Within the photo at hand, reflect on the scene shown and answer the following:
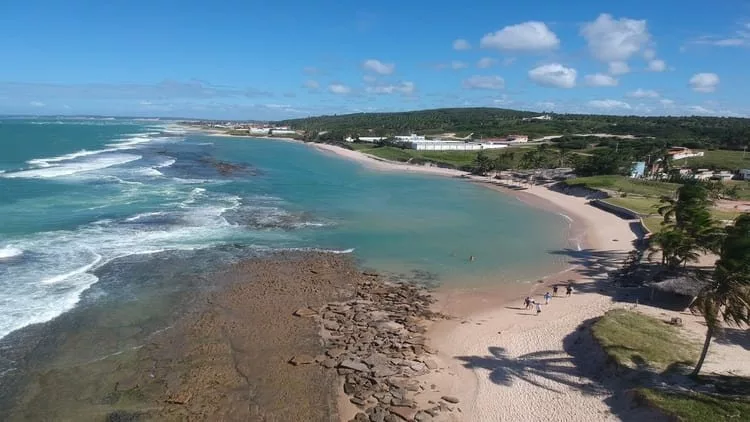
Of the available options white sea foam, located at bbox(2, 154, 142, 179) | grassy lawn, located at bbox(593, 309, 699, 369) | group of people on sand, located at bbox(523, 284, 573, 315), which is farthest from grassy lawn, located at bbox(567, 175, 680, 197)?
white sea foam, located at bbox(2, 154, 142, 179)

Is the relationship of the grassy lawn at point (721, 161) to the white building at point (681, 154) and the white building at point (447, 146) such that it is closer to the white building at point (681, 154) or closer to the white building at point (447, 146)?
the white building at point (681, 154)

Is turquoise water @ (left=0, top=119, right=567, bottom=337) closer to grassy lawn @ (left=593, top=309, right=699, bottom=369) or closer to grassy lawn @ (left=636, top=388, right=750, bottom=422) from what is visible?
grassy lawn @ (left=593, top=309, right=699, bottom=369)

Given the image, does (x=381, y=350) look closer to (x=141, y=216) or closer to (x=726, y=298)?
(x=726, y=298)

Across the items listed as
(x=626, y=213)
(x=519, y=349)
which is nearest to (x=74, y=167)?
(x=626, y=213)

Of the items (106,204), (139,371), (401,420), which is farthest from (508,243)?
(106,204)

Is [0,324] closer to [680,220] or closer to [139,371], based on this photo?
[139,371]

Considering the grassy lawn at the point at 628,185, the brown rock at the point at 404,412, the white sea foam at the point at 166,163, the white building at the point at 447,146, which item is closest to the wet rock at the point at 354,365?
the brown rock at the point at 404,412
